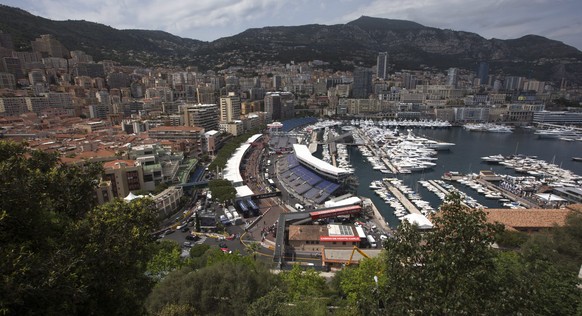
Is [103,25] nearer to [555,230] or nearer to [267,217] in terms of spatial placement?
[267,217]

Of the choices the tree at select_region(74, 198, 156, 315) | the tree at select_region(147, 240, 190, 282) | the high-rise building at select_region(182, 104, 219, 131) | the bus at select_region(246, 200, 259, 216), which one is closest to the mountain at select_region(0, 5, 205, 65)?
the high-rise building at select_region(182, 104, 219, 131)

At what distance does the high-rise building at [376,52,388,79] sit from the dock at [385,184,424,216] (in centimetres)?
10121

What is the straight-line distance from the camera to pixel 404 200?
24.1 metres

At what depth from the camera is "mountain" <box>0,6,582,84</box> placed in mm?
89438

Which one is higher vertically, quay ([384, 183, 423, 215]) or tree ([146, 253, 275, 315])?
tree ([146, 253, 275, 315])

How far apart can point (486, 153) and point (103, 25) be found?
134 metres

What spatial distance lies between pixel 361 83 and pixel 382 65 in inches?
1449

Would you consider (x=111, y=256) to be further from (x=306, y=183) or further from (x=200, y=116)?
(x=200, y=116)

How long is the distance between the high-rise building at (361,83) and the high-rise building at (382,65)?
3267 cm

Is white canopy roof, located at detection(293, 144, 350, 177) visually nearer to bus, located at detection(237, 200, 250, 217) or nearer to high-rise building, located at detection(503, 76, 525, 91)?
bus, located at detection(237, 200, 250, 217)

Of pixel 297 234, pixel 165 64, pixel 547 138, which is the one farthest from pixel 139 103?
pixel 547 138

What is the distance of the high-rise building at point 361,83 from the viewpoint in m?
87.2

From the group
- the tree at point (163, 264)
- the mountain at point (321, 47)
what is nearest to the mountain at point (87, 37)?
the mountain at point (321, 47)

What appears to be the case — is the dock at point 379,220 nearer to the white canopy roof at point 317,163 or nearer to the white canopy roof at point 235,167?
the white canopy roof at point 317,163
